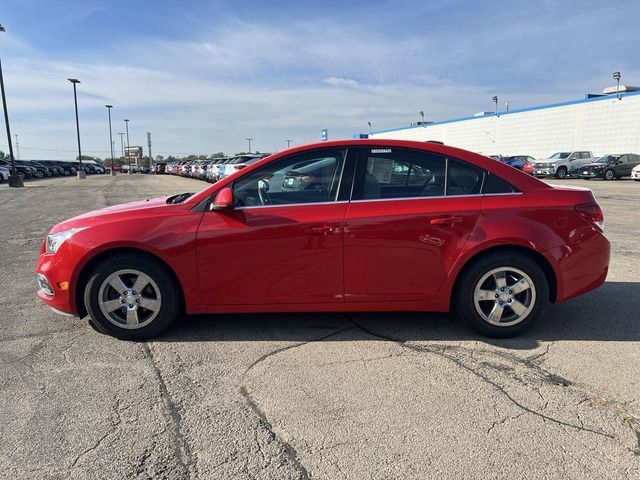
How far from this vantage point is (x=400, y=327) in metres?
4.39

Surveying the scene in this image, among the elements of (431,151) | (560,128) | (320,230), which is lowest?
(320,230)

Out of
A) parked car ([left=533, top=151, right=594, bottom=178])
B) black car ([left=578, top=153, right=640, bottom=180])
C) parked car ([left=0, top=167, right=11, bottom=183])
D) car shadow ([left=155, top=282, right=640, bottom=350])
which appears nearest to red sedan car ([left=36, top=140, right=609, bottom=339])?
car shadow ([left=155, top=282, right=640, bottom=350])

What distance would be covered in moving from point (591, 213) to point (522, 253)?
715 millimetres

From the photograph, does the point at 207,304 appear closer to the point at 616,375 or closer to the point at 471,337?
the point at 471,337

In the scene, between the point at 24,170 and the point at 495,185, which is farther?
the point at 24,170

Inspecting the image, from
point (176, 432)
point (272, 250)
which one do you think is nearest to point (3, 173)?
point (272, 250)

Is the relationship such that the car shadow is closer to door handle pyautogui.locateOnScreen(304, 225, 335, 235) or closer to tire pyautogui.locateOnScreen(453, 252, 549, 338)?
tire pyautogui.locateOnScreen(453, 252, 549, 338)

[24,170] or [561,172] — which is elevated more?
[24,170]

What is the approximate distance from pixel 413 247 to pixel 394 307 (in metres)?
0.55

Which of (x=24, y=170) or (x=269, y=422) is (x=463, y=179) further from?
(x=24, y=170)

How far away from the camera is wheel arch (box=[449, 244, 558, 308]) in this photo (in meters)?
4.04

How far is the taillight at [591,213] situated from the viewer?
13.5ft

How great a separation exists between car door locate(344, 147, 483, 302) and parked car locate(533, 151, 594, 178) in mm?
32483

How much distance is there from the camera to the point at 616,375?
3455 mm
